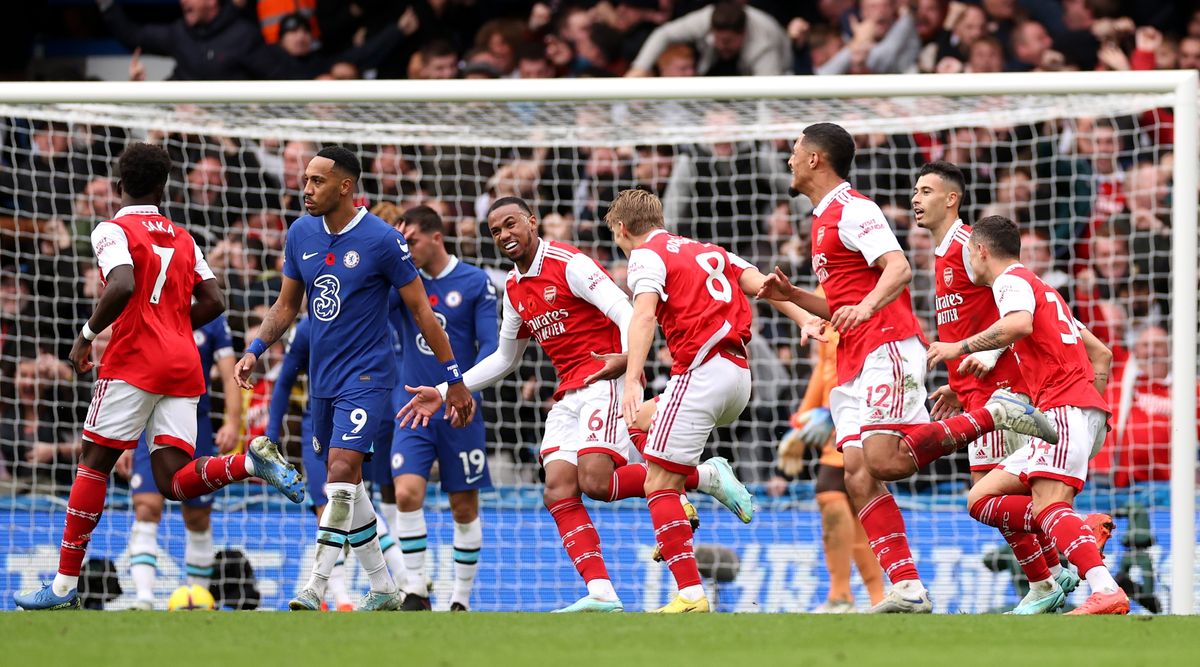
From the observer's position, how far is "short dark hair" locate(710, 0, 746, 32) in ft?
45.3

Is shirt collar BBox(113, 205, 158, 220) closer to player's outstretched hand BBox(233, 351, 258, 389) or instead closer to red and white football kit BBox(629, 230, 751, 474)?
player's outstretched hand BBox(233, 351, 258, 389)

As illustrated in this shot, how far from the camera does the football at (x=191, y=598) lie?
32.2 ft

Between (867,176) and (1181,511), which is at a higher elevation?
(867,176)

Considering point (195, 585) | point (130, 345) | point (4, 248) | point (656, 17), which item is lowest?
point (195, 585)

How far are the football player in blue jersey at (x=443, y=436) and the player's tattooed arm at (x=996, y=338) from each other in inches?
122

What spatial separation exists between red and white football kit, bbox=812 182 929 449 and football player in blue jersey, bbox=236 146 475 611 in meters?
1.80

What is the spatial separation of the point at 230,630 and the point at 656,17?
33.2 ft

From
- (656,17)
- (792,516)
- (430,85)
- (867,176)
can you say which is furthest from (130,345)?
(656,17)

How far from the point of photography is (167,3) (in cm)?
1669

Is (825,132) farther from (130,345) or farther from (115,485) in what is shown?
(115,485)

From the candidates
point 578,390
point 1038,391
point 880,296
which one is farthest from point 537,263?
point 1038,391

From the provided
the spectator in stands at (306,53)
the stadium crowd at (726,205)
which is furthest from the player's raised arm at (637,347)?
the spectator in stands at (306,53)

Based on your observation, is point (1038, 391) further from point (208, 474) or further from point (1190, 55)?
point (1190, 55)

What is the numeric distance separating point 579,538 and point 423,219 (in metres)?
2.72
